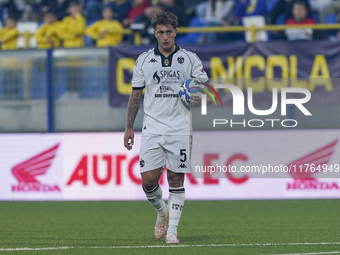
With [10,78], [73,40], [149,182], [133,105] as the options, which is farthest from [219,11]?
[149,182]

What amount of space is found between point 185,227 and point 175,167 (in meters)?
2.07

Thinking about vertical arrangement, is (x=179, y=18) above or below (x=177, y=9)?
below

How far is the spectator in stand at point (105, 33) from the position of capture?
1413 centimetres

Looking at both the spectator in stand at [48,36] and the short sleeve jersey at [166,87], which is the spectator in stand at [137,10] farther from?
the short sleeve jersey at [166,87]

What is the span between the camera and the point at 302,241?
6.98 m

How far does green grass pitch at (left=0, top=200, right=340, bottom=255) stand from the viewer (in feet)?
21.3

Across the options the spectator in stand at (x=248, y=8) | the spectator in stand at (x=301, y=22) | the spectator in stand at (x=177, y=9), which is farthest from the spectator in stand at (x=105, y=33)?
the spectator in stand at (x=301, y=22)

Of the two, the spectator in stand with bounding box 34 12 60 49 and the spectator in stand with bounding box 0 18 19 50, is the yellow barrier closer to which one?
the spectator in stand with bounding box 34 12 60 49


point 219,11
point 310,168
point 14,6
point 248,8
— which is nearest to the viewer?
point 310,168

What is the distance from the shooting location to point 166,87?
6.83 meters

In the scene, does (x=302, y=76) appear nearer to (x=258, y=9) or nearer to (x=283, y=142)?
(x=283, y=142)

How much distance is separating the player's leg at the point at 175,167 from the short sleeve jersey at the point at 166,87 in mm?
85

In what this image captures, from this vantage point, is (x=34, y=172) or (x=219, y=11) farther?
(x=219, y=11)

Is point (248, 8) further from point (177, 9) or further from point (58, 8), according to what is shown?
point (58, 8)
